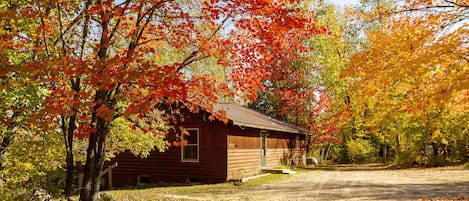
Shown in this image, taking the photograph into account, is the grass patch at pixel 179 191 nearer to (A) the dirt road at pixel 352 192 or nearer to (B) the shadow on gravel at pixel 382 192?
(A) the dirt road at pixel 352 192

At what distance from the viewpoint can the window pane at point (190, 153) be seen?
1844 cm

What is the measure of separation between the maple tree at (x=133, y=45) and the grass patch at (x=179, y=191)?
143 inches

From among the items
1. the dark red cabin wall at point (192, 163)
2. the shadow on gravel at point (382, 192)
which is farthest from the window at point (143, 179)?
the shadow on gravel at point (382, 192)

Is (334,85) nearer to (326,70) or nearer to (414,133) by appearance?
(326,70)

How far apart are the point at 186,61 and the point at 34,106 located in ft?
10.9

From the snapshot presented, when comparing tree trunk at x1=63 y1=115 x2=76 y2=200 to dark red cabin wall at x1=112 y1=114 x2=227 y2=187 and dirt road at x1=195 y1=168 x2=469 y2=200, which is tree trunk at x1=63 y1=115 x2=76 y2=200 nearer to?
dirt road at x1=195 y1=168 x2=469 y2=200

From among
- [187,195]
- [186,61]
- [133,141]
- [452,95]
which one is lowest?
[187,195]

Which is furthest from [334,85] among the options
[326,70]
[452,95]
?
[452,95]

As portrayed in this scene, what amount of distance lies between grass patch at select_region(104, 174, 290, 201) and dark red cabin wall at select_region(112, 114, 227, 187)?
1.19 m

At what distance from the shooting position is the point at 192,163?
60.0ft

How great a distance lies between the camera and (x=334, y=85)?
30.4m

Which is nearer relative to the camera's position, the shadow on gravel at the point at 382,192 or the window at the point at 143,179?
A: the shadow on gravel at the point at 382,192

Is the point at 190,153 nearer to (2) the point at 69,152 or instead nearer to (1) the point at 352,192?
(1) the point at 352,192

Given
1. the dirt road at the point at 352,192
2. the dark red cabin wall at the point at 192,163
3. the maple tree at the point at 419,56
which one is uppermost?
the maple tree at the point at 419,56
